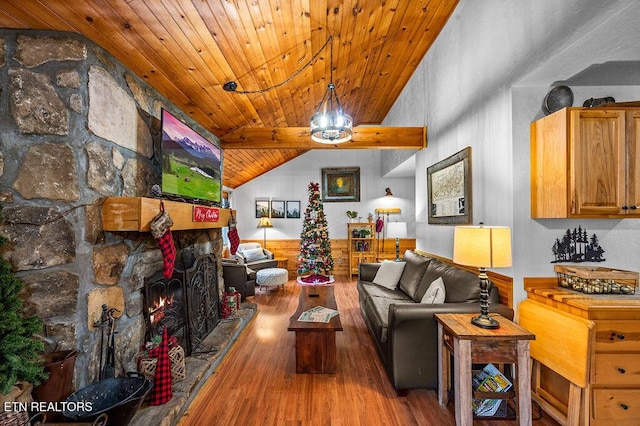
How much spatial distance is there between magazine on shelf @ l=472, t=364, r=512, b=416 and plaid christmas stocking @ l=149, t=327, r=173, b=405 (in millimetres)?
2007

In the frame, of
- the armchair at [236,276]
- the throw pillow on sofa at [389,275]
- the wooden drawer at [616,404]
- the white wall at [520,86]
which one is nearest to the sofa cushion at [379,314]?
the throw pillow on sofa at [389,275]

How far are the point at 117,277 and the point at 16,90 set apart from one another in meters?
1.14

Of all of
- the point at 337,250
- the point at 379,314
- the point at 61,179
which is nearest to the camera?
the point at 61,179

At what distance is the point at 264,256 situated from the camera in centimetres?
575

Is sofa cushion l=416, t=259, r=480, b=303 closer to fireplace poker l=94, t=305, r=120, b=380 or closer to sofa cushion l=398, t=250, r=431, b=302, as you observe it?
sofa cushion l=398, t=250, r=431, b=302

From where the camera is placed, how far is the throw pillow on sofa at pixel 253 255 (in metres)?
5.48

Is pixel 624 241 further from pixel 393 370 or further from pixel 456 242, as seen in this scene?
pixel 393 370

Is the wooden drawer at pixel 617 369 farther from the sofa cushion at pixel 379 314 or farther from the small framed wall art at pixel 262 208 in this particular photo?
the small framed wall art at pixel 262 208

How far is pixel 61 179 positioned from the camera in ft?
4.73

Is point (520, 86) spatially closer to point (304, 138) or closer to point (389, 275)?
point (304, 138)

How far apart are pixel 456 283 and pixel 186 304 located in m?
2.46

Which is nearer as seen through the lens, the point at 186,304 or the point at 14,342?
the point at 14,342

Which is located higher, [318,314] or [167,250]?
[167,250]

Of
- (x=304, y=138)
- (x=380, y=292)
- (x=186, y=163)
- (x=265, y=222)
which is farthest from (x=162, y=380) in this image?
(x=265, y=222)
